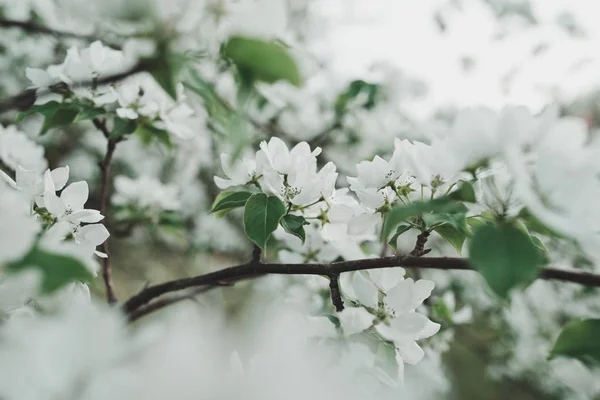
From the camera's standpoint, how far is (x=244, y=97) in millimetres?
487

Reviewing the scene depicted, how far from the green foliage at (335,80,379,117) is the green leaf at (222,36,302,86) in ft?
4.75

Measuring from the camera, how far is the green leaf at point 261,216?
2.23 feet

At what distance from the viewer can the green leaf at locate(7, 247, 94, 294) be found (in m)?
0.36

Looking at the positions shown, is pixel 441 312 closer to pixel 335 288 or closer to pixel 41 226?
pixel 335 288

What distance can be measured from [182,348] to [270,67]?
263mm

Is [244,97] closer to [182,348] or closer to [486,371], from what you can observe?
[182,348]

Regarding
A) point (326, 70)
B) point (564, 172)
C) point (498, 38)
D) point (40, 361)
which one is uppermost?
point (564, 172)

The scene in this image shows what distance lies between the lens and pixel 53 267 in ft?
1.21

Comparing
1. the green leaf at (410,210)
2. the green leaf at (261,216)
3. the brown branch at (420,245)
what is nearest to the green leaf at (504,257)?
the green leaf at (410,210)

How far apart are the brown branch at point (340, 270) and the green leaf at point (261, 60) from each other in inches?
10.2

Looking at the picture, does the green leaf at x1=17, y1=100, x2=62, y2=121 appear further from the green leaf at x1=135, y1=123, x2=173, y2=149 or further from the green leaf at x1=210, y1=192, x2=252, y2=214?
the green leaf at x1=210, y1=192, x2=252, y2=214

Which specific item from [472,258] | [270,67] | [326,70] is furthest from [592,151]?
[326,70]

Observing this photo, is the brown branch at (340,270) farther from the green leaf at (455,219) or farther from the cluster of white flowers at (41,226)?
the cluster of white flowers at (41,226)

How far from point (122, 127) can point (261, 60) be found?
0.55m
